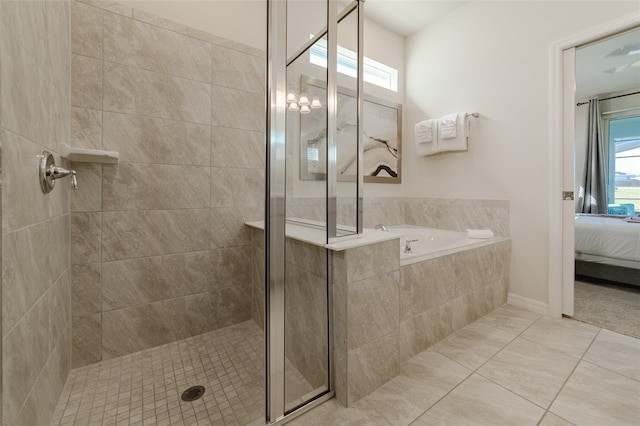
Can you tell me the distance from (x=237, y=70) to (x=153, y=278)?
Answer: 5.26 feet

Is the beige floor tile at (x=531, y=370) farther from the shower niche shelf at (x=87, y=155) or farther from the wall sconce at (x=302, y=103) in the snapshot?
the shower niche shelf at (x=87, y=155)

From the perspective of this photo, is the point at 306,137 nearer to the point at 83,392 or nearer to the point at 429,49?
the point at 83,392

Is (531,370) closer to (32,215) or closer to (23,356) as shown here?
(23,356)

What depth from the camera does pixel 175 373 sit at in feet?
4.91

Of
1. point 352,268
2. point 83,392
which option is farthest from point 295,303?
point 83,392

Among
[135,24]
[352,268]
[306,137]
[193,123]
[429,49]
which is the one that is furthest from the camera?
[429,49]

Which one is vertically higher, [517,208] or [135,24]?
[135,24]

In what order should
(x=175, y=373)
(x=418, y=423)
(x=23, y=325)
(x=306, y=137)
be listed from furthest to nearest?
(x=175, y=373)
(x=306, y=137)
(x=418, y=423)
(x=23, y=325)

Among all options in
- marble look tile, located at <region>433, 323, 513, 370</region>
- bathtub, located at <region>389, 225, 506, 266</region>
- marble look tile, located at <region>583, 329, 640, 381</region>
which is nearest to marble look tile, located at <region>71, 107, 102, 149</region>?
bathtub, located at <region>389, 225, 506, 266</region>

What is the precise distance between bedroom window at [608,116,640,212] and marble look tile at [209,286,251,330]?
5.57 meters

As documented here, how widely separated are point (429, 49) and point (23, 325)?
367 centimetres

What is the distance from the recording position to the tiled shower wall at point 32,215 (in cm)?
79

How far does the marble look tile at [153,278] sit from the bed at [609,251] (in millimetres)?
3688

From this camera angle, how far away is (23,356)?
0.87m
